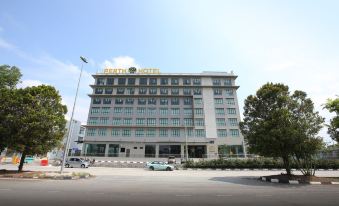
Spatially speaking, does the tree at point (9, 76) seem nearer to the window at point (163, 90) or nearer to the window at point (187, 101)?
the window at point (163, 90)

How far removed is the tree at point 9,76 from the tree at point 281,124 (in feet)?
106

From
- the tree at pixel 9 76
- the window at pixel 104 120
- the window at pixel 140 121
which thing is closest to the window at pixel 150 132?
the window at pixel 140 121

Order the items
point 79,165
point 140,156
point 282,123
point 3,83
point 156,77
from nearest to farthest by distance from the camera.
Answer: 1. point 282,123
2. point 3,83
3. point 79,165
4. point 140,156
5. point 156,77

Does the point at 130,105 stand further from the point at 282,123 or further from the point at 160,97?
the point at 282,123

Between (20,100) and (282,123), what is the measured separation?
82.2ft

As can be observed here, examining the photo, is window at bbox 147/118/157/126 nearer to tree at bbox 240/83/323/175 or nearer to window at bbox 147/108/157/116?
window at bbox 147/108/157/116

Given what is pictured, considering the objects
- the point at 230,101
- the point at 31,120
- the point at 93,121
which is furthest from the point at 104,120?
the point at 31,120

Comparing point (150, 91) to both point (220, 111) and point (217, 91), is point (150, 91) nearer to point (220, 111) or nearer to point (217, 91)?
point (217, 91)

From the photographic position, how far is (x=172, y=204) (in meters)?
7.50

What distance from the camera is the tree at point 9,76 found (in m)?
27.8

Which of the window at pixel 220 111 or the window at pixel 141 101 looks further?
the window at pixel 141 101

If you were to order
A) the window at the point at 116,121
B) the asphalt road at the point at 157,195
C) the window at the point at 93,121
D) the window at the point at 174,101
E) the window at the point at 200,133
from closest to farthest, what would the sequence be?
the asphalt road at the point at 157,195 → the window at the point at 200,133 → the window at the point at 116,121 → the window at the point at 93,121 → the window at the point at 174,101

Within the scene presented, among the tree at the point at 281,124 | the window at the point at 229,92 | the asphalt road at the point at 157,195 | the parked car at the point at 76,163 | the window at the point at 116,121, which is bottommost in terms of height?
the asphalt road at the point at 157,195

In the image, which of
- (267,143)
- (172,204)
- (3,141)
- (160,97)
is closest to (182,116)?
(160,97)
